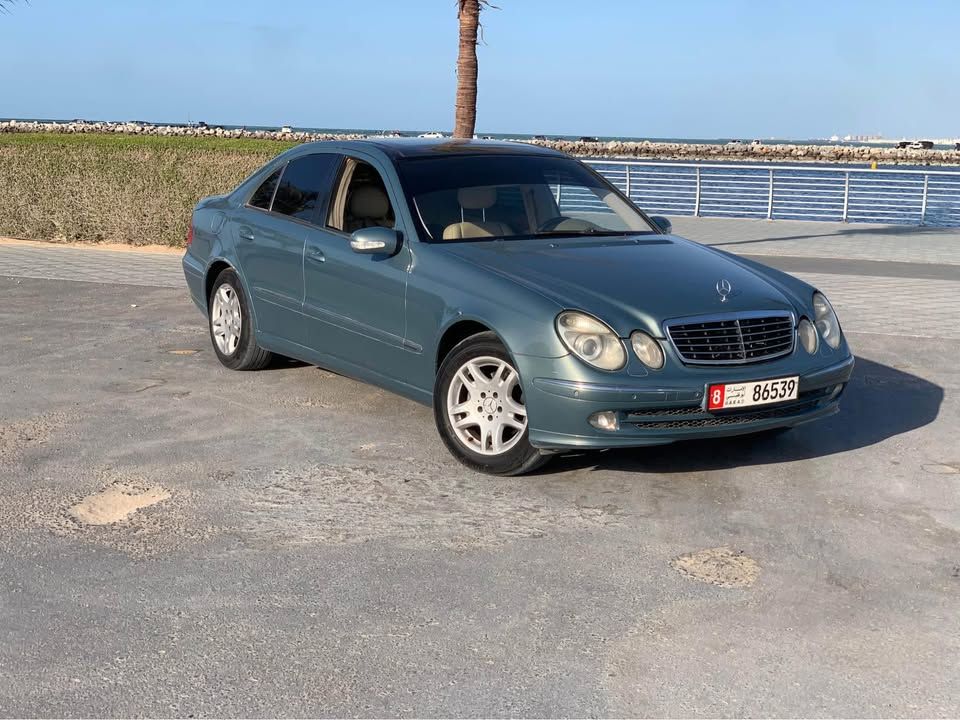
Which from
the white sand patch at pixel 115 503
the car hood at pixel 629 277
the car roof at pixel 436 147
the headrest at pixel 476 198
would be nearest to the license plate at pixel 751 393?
the car hood at pixel 629 277

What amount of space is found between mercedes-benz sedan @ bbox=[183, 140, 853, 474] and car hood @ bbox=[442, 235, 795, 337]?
13mm

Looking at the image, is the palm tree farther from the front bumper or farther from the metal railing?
the front bumper

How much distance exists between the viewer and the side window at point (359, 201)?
7.01 meters

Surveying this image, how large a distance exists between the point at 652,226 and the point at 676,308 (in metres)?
1.76

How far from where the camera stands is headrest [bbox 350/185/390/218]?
701 cm

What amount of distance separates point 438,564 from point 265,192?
12.9ft

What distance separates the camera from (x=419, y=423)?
7.13 meters

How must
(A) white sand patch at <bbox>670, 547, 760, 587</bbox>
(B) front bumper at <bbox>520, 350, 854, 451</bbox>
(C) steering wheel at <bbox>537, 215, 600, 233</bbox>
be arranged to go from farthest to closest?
(C) steering wheel at <bbox>537, 215, 600, 233</bbox>
(B) front bumper at <bbox>520, 350, 854, 451</bbox>
(A) white sand patch at <bbox>670, 547, 760, 587</bbox>

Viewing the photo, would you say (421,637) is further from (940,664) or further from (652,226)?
(652,226)

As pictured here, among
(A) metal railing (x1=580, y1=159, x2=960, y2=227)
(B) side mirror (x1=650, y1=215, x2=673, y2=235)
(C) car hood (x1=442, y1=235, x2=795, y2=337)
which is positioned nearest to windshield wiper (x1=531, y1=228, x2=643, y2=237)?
(C) car hood (x1=442, y1=235, x2=795, y2=337)

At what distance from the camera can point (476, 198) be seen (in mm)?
6969

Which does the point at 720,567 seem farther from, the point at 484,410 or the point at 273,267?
the point at 273,267

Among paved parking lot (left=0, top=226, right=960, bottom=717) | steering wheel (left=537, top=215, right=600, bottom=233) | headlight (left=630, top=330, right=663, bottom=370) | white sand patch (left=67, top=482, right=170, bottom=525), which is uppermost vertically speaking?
Result: steering wheel (left=537, top=215, right=600, bottom=233)

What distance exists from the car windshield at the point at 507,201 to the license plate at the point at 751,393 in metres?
1.60
